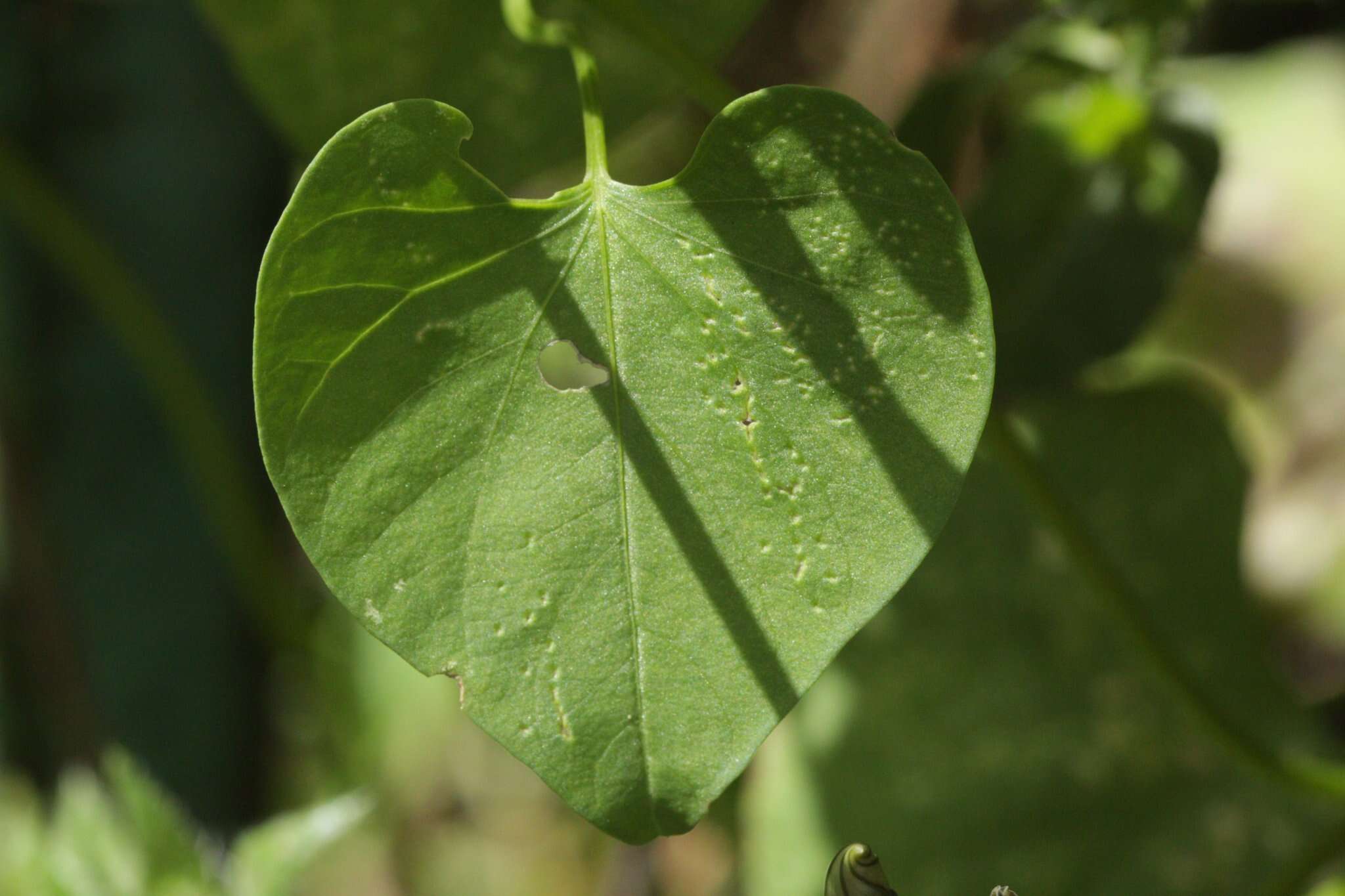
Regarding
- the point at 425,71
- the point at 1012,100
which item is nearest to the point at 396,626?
the point at 425,71

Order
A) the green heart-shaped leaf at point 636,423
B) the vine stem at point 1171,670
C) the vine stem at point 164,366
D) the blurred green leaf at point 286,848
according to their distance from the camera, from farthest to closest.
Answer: the vine stem at point 164,366, the blurred green leaf at point 286,848, the vine stem at point 1171,670, the green heart-shaped leaf at point 636,423

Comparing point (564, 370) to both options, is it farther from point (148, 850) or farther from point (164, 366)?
point (148, 850)

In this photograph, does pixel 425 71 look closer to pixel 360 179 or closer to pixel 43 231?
pixel 360 179

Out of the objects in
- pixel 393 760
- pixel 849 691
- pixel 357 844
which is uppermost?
pixel 849 691

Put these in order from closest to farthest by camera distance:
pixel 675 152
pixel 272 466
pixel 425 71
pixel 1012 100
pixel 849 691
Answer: pixel 272 466 → pixel 425 71 → pixel 849 691 → pixel 1012 100 → pixel 675 152

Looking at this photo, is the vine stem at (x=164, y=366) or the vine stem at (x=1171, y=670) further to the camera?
the vine stem at (x=164, y=366)

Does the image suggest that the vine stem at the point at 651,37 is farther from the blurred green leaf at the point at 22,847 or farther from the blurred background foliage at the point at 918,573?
the blurred green leaf at the point at 22,847

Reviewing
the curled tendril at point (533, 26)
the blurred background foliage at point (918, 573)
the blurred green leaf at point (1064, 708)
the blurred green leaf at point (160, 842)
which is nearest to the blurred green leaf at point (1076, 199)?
the blurred background foliage at point (918, 573)
